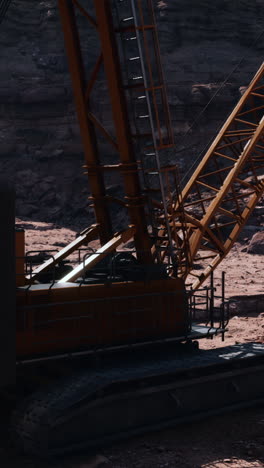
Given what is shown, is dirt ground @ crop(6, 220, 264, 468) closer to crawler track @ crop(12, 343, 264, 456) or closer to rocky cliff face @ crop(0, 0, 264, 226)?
crawler track @ crop(12, 343, 264, 456)

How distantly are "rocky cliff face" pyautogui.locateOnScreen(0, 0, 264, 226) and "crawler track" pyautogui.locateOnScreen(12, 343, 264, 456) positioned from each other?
818 inches

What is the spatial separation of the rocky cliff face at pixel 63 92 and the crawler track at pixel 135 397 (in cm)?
2078

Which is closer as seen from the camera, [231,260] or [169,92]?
[231,260]

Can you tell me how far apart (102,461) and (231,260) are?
1689 centimetres

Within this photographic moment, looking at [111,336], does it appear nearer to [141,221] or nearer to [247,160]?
[141,221]

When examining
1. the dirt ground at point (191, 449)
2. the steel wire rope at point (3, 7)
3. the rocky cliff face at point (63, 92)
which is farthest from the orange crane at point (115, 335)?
the rocky cliff face at point (63, 92)

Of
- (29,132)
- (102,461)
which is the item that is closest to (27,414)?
(102,461)

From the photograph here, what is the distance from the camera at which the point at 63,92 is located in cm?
3309

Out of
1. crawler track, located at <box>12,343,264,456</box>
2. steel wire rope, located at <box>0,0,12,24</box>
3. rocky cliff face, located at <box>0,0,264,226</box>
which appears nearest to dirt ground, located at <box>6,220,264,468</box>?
crawler track, located at <box>12,343,264,456</box>

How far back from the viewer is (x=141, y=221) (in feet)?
32.0

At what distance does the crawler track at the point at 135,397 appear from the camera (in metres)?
7.49

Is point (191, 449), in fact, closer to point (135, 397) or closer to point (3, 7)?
point (135, 397)

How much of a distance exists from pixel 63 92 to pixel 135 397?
26.6 m

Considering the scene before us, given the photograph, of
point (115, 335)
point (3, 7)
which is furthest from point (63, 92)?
point (115, 335)
